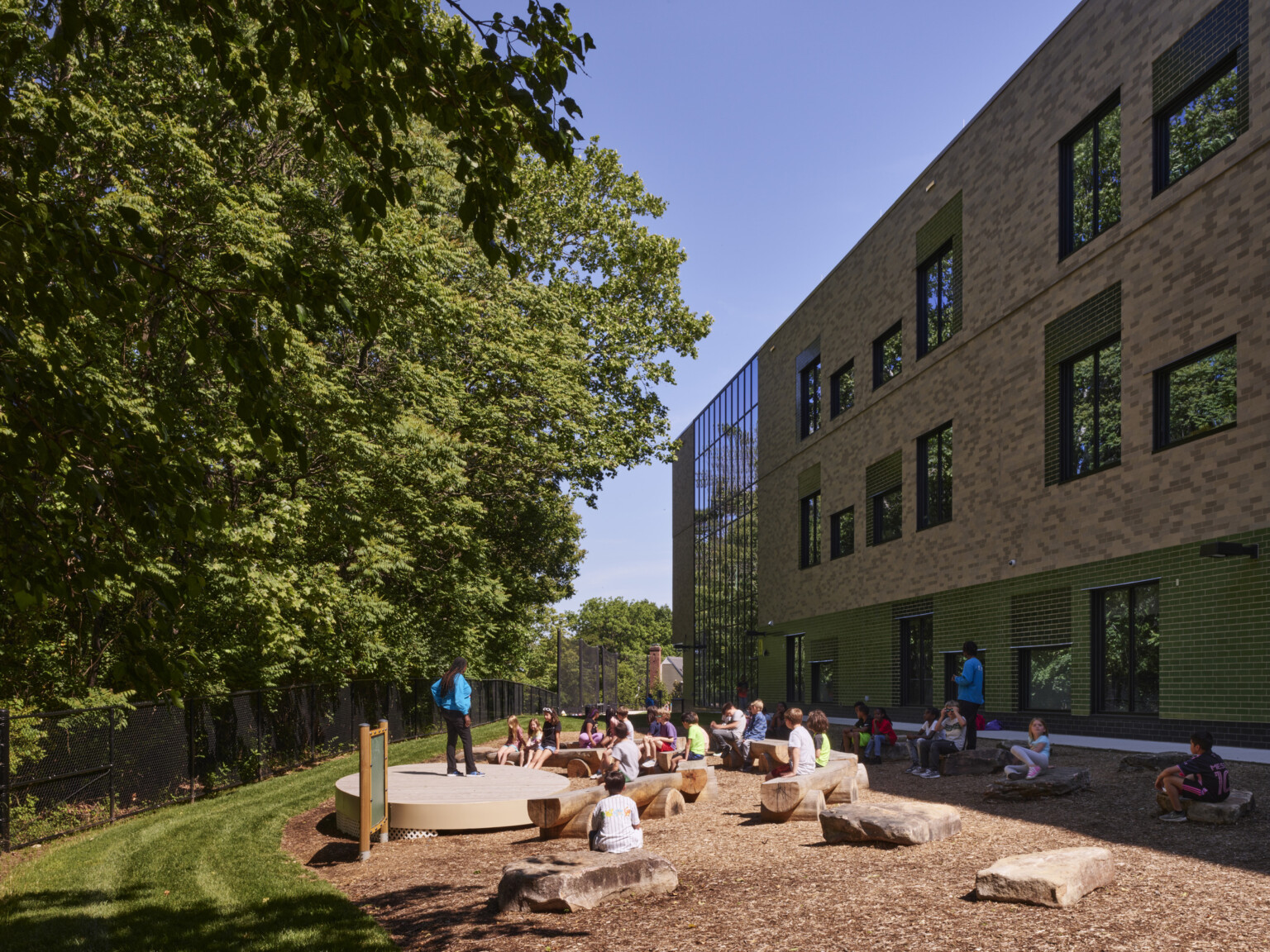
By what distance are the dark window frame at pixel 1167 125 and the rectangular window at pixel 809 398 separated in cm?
1770

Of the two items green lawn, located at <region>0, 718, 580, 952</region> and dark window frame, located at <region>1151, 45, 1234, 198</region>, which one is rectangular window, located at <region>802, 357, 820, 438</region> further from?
green lawn, located at <region>0, 718, 580, 952</region>

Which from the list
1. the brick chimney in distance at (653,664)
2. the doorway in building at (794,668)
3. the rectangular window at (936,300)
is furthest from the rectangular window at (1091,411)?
the brick chimney in distance at (653,664)

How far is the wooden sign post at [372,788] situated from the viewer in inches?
457

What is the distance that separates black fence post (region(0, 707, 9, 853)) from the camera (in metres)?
A: 12.1

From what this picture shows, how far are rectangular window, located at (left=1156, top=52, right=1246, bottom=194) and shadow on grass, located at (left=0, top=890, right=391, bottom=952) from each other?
15879mm

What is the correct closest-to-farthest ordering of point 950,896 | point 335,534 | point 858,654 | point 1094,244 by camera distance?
point 950,896
point 1094,244
point 335,534
point 858,654

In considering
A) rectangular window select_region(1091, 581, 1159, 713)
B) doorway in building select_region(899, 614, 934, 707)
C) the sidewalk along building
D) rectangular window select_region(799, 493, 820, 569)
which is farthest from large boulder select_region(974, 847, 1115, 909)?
rectangular window select_region(799, 493, 820, 569)

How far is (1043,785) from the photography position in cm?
1273

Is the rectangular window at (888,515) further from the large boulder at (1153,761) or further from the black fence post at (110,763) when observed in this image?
the black fence post at (110,763)

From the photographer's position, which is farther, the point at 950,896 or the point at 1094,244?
the point at 1094,244

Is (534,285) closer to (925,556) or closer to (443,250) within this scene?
(443,250)

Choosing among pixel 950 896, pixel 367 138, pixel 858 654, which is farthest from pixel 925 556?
pixel 367 138

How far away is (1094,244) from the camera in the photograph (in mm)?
18750

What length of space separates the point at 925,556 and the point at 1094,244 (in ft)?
30.2
